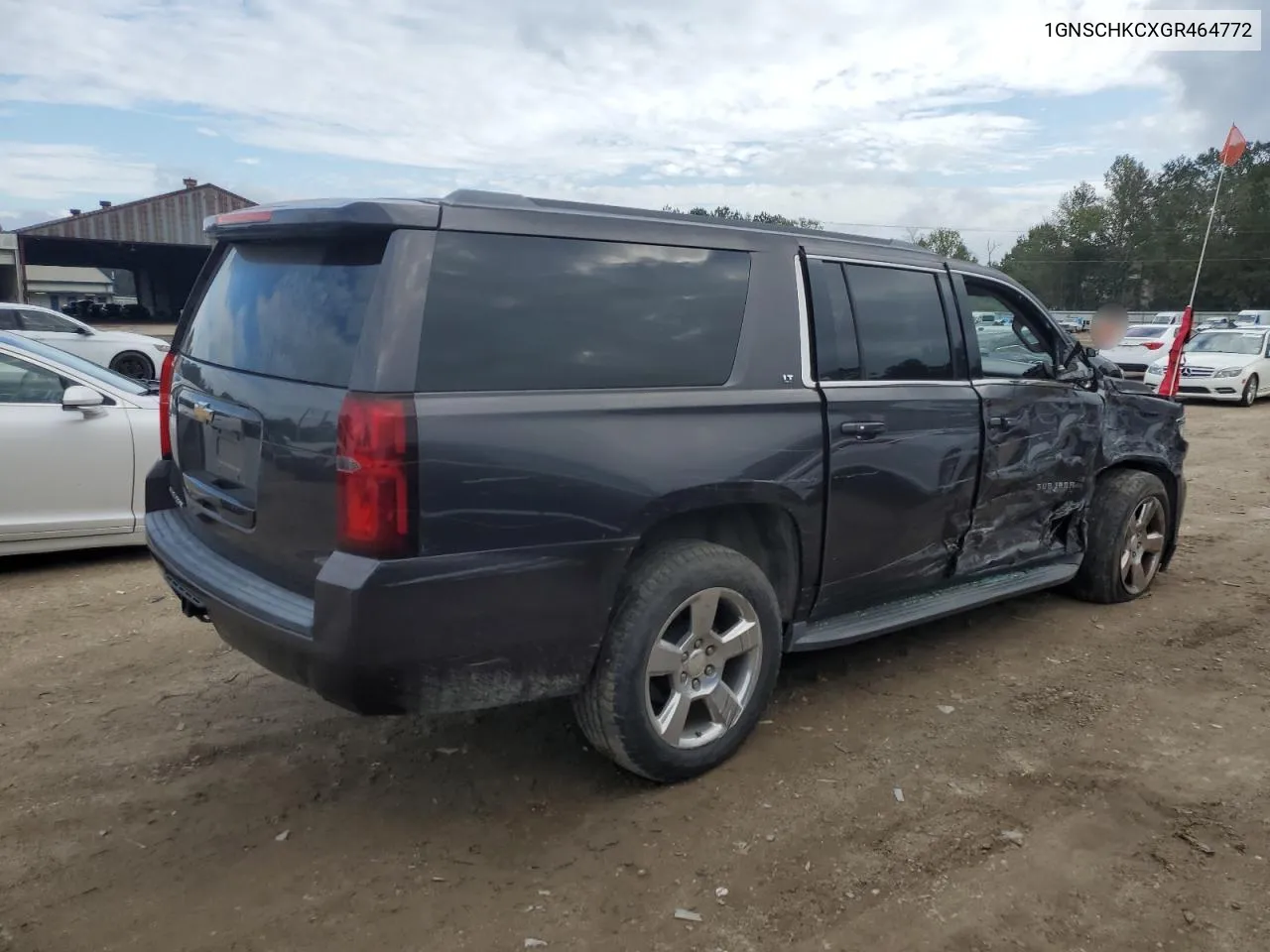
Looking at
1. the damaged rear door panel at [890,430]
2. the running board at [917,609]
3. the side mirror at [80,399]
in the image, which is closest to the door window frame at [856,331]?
the damaged rear door panel at [890,430]

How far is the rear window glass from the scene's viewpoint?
2.83m

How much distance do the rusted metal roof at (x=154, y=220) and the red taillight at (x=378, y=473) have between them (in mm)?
35457

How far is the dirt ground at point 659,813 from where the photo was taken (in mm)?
2672

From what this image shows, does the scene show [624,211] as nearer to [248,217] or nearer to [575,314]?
[575,314]

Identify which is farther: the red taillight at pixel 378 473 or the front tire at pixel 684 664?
the front tire at pixel 684 664

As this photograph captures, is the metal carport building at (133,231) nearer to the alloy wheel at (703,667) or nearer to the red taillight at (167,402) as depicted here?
the red taillight at (167,402)

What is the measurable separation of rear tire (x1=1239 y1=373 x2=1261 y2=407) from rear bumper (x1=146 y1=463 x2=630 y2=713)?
17956 mm

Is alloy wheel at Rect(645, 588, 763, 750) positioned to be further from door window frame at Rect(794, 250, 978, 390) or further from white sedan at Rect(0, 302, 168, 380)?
A: white sedan at Rect(0, 302, 168, 380)

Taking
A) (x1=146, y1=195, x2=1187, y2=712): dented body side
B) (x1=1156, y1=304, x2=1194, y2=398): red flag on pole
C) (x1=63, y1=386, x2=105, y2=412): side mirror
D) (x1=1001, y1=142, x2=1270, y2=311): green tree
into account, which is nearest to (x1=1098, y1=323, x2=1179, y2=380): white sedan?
(x1=1156, y1=304, x2=1194, y2=398): red flag on pole

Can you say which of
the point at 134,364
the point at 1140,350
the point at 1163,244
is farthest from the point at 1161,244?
A: the point at 134,364

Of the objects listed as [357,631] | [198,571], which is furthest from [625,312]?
[198,571]

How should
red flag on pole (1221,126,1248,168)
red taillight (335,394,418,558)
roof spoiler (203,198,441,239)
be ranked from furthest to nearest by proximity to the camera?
red flag on pole (1221,126,1248,168) → roof spoiler (203,198,441,239) → red taillight (335,394,418,558)

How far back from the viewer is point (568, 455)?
290 cm

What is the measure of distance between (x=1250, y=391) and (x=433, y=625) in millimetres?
18715
